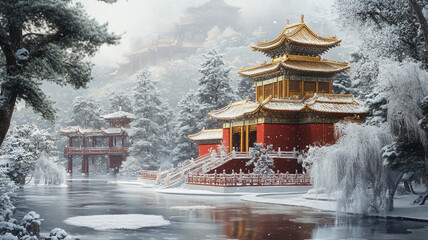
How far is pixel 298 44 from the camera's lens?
4041cm

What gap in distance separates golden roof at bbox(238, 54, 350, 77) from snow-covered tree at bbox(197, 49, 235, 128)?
1058 cm

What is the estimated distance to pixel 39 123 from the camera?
9712 cm

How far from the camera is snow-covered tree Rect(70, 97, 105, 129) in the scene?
78.8 metres

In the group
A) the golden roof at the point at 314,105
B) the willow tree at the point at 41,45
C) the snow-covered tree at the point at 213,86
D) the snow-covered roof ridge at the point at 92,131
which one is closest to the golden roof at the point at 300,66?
the golden roof at the point at 314,105

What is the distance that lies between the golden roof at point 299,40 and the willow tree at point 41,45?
94.3 ft

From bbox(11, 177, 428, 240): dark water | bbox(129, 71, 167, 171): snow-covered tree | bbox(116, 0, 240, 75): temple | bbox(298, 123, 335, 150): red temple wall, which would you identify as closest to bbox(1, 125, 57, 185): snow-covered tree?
bbox(11, 177, 428, 240): dark water

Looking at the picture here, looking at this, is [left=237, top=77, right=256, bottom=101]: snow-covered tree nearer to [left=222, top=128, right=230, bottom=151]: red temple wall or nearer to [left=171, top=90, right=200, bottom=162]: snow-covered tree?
[left=171, top=90, right=200, bottom=162]: snow-covered tree

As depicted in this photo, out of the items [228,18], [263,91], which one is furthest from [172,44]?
[263,91]

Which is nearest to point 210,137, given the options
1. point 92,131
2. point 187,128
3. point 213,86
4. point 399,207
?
point 187,128

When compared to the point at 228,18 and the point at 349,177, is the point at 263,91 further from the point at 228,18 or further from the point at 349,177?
the point at 228,18

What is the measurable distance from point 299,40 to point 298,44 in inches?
14.1

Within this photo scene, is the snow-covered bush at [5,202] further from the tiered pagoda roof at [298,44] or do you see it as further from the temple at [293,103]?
the tiered pagoda roof at [298,44]

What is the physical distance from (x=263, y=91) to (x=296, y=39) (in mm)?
5408

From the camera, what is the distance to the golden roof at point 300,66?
129 ft
